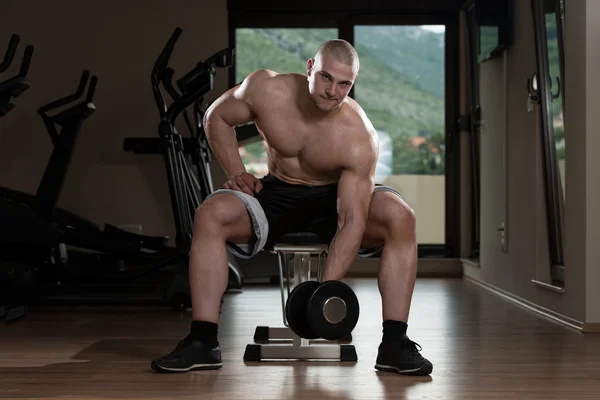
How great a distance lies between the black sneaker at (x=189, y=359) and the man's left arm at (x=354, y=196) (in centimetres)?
46

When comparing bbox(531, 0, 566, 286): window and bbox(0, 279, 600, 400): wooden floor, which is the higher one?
bbox(531, 0, 566, 286): window

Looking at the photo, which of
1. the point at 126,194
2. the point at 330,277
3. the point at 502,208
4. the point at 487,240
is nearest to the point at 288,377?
the point at 330,277

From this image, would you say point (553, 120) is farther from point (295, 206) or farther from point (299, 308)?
point (299, 308)

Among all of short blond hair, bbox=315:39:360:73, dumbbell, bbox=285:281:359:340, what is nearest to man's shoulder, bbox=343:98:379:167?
short blond hair, bbox=315:39:360:73

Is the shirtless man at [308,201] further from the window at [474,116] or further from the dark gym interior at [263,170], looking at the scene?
the window at [474,116]

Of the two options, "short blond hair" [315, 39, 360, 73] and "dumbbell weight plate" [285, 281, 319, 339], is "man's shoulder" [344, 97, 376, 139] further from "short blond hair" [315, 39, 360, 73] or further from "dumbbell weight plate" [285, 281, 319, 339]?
"dumbbell weight plate" [285, 281, 319, 339]

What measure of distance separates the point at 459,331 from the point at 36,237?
6.70ft

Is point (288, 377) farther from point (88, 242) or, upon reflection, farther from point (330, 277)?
point (88, 242)

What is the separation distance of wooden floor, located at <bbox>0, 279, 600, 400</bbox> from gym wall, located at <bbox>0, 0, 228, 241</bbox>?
2.15 m

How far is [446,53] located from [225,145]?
4.20 m

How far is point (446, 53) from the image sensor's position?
6812mm

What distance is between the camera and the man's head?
8.50 feet

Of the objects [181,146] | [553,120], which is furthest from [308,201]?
[181,146]

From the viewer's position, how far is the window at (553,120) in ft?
13.5
